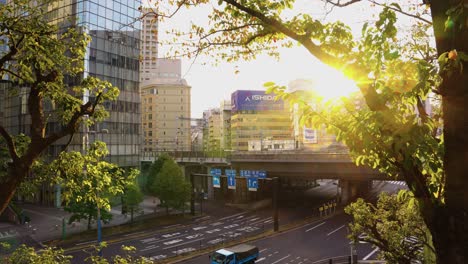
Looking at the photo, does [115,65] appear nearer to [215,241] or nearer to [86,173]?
[215,241]

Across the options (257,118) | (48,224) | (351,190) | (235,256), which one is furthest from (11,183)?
(257,118)

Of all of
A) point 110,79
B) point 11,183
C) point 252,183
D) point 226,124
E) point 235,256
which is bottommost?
point 235,256

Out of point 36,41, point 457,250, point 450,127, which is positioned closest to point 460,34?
point 450,127

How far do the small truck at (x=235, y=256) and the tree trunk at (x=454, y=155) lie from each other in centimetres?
2366

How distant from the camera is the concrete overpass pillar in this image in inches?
2104

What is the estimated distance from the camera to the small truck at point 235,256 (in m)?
25.2

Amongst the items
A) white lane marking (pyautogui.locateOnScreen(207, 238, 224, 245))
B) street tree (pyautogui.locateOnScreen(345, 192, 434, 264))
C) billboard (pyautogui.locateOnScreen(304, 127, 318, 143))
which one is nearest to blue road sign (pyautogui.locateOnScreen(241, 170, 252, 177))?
white lane marking (pyautogui.locateOnScreen(207, 238, 224, 245))

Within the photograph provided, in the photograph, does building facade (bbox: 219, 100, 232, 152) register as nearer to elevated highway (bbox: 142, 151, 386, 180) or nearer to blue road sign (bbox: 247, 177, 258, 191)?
elevated highway (bbox: 142, 151, 386, 180)

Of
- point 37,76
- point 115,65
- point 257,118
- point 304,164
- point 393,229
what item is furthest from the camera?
point 257,118

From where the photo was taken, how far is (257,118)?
101750mm

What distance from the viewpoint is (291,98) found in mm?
3707

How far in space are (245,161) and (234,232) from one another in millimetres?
16237

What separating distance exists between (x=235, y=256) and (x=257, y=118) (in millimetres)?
77933

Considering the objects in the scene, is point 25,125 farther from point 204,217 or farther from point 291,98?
point 291,98
